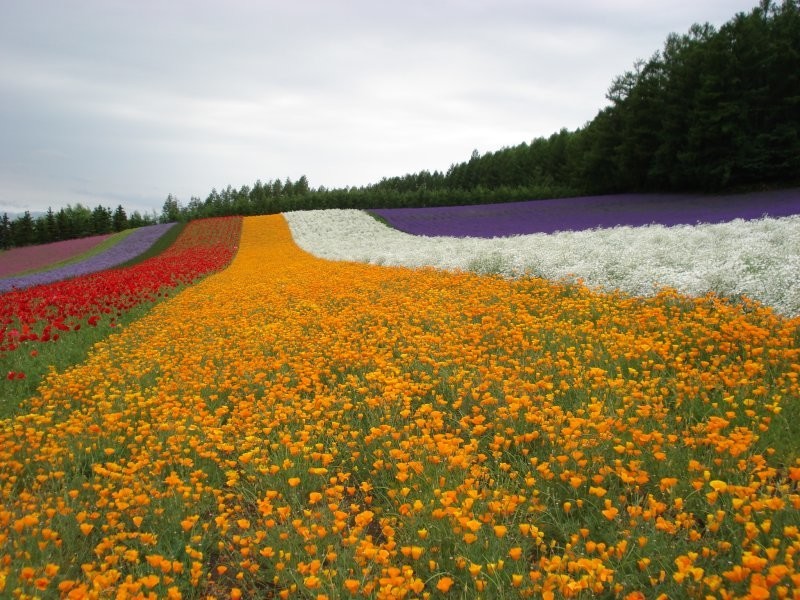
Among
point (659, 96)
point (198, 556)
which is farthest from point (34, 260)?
point (659, 96)

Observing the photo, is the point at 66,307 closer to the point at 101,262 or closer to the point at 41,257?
the point at 101,262

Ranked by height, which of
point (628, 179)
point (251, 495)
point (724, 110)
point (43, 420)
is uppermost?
point (724, 110)

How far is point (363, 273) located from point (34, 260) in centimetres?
3312

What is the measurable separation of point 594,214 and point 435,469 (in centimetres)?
2645

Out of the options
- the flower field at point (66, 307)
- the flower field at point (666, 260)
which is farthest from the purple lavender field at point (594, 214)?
the flower field at point (66, 307)

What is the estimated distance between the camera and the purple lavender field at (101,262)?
850 inches

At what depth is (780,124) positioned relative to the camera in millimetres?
31047

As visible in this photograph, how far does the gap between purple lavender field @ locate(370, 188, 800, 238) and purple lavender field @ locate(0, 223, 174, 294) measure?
53.7 ft

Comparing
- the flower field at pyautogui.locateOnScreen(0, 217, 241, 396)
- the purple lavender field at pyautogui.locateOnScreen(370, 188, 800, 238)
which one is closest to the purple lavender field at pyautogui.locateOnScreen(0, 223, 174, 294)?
the flower field at pyautogui.locateOnScreen(0, 217, 241, 396)

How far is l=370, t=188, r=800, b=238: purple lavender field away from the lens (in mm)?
21406

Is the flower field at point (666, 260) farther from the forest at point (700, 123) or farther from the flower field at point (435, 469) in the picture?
the forest at point (700, 123)

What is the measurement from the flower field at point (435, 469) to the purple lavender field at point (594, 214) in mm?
16465

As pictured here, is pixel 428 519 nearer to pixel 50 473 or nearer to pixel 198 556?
pixel 198 556

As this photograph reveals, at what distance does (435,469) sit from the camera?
3.83m
